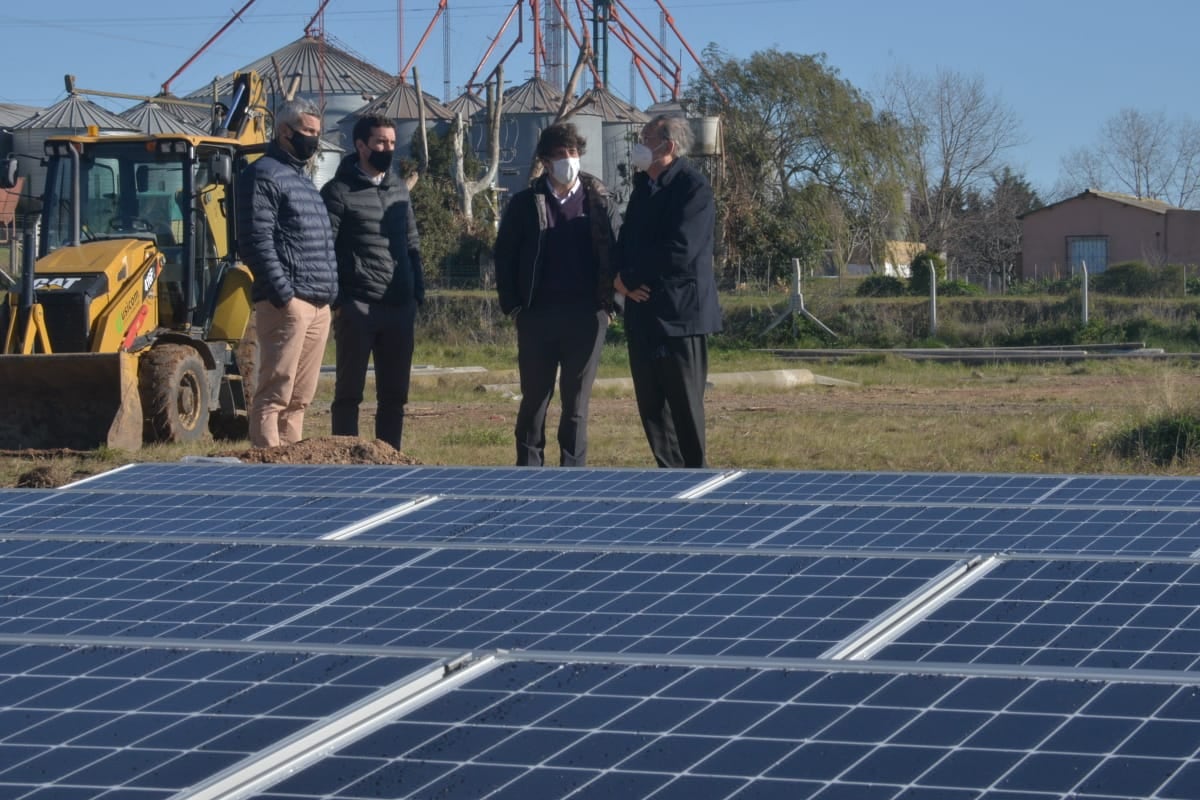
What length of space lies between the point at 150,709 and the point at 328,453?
5.38 metres

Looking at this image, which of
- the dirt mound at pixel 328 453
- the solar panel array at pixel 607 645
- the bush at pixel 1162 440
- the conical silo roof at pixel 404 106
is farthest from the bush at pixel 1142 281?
the conical silo roof at pixel 404 106

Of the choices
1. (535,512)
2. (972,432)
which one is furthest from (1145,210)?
(535,512)

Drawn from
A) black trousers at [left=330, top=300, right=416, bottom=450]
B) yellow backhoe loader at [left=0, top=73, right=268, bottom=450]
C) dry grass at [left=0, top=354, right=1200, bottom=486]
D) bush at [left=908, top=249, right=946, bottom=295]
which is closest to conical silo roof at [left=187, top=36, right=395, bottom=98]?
bush at [left=908, top=249, right=946, bottom=295]

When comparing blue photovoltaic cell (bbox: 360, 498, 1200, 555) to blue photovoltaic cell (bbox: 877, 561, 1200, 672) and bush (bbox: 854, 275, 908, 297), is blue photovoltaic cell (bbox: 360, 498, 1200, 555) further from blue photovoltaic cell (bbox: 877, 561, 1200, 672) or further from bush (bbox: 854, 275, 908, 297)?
Result: bush (bbox: 854, 275, 908, 297)

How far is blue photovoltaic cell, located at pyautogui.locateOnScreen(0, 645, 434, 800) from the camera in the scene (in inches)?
86.0

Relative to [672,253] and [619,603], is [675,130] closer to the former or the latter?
[672,253]

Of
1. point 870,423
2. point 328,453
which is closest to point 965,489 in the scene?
point 328,453

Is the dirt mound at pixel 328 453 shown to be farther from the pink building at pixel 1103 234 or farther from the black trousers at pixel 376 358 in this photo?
the pink building at pixel 1103 234

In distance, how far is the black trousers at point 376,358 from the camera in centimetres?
820

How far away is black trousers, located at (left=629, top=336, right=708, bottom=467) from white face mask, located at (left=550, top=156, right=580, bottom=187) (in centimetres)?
86

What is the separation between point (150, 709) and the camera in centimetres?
250

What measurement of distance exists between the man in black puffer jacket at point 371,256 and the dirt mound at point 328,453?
0.47m

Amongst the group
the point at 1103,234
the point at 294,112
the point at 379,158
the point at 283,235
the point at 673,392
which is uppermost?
the point at 1103,234

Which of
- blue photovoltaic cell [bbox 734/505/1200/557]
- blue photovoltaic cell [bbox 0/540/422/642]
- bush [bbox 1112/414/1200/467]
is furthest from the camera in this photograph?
bush [bbox 1112/414/1200/467]
